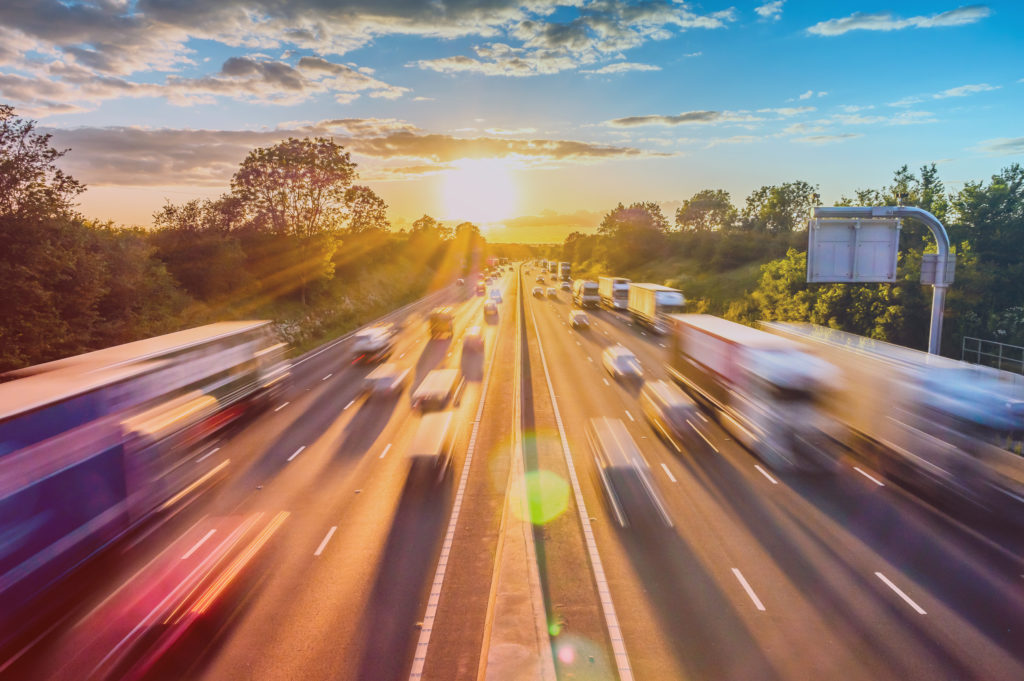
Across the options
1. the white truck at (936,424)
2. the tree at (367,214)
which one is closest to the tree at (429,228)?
the tree at (367,214)

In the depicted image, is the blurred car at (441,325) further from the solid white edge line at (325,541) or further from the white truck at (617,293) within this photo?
the solid white edge line at (325,541)

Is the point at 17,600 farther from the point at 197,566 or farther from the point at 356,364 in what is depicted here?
the point at 356,364

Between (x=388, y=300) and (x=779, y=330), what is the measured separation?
57.3m

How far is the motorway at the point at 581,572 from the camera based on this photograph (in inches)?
381

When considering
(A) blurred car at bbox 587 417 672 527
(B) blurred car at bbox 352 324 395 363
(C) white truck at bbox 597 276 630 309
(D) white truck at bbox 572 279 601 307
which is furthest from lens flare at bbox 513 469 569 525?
(D) white truck at bbox 572 279 601 307

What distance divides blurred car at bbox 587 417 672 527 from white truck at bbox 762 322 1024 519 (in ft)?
19.7

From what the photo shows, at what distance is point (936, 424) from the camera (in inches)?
652

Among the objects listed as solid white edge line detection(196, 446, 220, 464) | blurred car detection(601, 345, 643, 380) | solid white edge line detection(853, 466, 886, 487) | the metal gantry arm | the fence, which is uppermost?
the metal gantry arm

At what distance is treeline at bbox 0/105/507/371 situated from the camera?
25219 mm

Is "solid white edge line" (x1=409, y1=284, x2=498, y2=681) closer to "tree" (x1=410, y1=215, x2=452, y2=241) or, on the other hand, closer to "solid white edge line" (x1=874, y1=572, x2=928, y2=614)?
"solid white edge line" (x1=874, y1=572, x2=928, y2=614)

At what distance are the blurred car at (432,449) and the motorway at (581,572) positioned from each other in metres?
0.66

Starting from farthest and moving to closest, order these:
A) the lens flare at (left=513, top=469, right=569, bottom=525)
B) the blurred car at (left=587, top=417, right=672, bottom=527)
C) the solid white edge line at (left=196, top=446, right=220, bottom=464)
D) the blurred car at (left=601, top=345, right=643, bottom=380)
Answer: the blurred car at (left=601, top=345, right=643, bottom=380)
the solid white edge line at (left=196, top=446, right=220, bottom=464)
the blurred car at (left=587, top=417, right=672, bottom=527)
the lens flare at (left=513, top=469, right=569, bottom=525)

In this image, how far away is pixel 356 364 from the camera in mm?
36469

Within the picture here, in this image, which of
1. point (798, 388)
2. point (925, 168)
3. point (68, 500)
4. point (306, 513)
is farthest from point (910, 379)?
point (925, 168)
